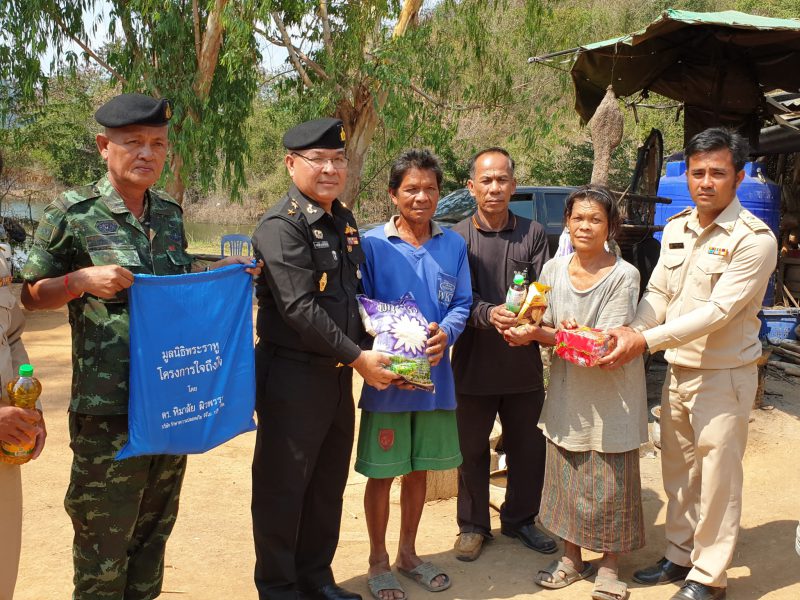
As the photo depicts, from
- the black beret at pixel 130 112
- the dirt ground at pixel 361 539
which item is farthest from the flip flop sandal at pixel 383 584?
the black beret at pixel 130 112

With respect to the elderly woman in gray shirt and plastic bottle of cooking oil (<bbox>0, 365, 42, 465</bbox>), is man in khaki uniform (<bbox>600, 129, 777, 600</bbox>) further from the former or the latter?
plastic bottle of cooking oil (<bbox>0, 365, 42, 465</bbox>)

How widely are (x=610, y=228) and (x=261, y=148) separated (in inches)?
1035

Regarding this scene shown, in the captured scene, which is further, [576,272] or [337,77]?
[337,77]

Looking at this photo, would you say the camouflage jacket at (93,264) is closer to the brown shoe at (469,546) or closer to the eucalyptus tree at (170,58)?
the brown shoe at (469,546)

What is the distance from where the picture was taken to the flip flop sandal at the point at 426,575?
11.2 feet

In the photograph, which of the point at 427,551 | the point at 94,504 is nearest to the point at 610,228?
the point at 427,551

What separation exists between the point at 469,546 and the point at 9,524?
2247 millimetres

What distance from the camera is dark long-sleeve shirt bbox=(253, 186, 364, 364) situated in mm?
2799

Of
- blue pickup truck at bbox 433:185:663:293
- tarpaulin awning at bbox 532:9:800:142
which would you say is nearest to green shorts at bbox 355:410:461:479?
tarpaulin awning at bbox 532:9:800:142

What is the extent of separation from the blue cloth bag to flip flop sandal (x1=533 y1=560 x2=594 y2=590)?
1.66 meters

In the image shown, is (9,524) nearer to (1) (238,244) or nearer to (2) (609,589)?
(2) (609,589)

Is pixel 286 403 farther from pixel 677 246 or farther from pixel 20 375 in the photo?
pixel 677 246

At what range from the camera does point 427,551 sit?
387cm

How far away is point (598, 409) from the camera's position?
3.28 m
